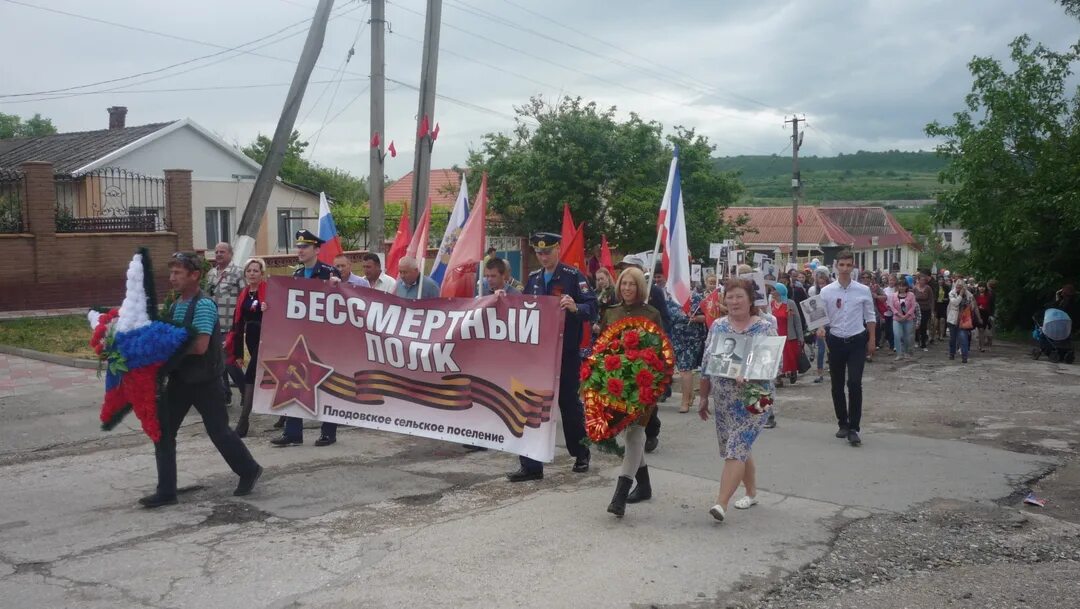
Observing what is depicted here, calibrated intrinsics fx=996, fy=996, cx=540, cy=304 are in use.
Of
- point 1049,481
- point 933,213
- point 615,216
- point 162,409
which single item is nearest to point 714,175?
point 615,216

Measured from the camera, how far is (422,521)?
262 inches

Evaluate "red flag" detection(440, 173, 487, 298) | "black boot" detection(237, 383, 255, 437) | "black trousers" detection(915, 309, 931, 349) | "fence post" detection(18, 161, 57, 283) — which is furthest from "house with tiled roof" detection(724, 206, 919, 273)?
"black boot" detection(237, 383, 255, 437)

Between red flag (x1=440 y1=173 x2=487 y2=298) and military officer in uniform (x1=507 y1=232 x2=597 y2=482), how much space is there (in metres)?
1.07

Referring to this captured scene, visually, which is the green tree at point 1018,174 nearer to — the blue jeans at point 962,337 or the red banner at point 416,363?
the blue jeans at point 962,337

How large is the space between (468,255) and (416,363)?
1.49m

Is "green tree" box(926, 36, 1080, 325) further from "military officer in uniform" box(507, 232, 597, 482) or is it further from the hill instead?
the hill

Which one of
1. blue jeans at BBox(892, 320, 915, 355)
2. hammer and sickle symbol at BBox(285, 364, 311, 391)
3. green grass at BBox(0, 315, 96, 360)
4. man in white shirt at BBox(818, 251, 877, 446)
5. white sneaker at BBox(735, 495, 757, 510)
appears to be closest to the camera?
white sneaker at BBox(735, 495, 757, 510)

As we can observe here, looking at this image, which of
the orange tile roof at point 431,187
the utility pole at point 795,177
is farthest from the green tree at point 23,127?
the utility pole at point 795,177

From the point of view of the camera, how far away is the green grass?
49.5 feet

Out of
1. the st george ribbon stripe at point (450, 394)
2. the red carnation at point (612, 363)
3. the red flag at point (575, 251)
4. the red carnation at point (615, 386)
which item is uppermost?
the red flag at point (575, 251)

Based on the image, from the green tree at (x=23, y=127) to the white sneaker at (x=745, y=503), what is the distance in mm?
89495

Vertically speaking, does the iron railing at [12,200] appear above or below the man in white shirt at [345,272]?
above

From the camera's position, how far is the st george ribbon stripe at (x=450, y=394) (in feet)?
25.7

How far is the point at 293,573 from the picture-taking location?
18.1 feet
